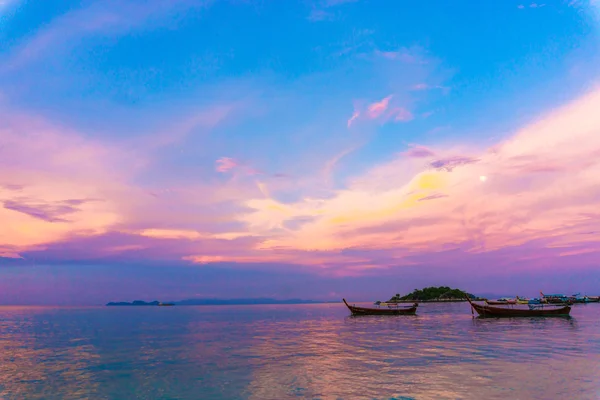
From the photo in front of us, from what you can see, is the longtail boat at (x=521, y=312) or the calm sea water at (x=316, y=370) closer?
the calm sea water at (x=316, y=370)

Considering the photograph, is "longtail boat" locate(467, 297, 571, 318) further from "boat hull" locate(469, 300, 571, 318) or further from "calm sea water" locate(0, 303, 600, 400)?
"calm sea water" locate(0, 303, 600, 400)

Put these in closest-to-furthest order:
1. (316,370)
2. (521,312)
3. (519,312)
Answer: (316,370) → (521,312) → (519,312)

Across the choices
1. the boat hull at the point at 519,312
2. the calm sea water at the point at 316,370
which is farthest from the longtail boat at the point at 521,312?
the calm sea water at the point at 316,370

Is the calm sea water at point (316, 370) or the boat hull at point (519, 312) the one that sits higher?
the calm sea water at point (316, 370)

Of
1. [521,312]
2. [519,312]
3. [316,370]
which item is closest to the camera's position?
[316,370]

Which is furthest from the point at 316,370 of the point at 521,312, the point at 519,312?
the point at 521,312

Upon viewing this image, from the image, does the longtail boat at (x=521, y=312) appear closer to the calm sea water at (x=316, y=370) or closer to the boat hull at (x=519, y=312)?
the boat hull at (x=519, y=312)

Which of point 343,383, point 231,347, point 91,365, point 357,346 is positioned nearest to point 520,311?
point 357,346

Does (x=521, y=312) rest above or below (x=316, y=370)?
below

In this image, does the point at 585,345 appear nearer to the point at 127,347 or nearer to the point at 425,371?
the point at 425,371

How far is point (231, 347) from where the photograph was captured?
44062 mm

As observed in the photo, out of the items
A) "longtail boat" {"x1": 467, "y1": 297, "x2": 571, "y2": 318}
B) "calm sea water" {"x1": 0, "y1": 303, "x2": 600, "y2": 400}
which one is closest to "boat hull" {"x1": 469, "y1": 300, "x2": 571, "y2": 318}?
"longtail boat" {"x1": 467, "y1": 297, "x2": 571, "y2": 318}

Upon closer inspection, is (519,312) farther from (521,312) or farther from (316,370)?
(316,370)

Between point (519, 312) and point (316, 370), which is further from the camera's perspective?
point (519, 312)
